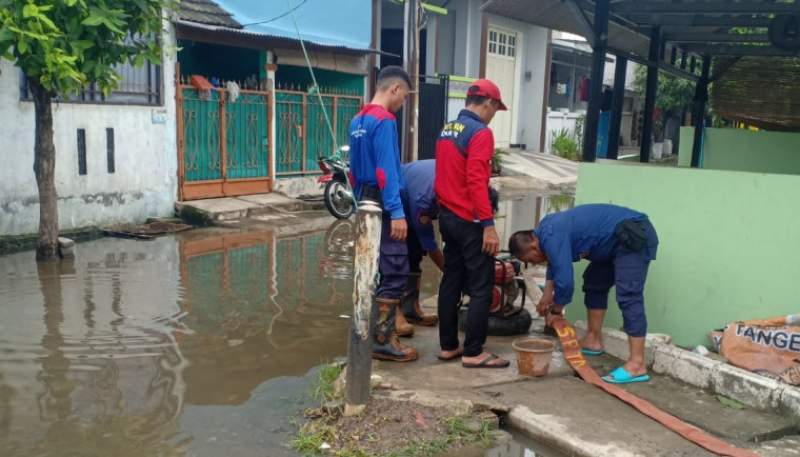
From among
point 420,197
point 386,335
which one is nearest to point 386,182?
point 420,197

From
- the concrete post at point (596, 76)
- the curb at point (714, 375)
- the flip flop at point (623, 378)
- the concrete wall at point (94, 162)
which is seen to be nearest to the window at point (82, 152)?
the concrete wall at point (94, 162)

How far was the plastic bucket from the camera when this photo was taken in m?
4.50

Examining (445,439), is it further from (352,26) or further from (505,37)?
(505,37)

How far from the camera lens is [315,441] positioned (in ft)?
11.9

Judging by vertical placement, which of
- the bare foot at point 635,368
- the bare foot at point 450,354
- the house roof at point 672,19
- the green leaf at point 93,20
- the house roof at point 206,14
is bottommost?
the bare foot at point 450,354

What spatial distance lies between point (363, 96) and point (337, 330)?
32.7 feet

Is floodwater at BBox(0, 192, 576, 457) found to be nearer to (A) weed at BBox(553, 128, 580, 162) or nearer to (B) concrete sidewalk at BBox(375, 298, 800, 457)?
(B) concrete sidewalk at BBox(375, 298, 800, 457)

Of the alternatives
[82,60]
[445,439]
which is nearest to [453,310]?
[445,439]

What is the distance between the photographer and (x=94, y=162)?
945cm

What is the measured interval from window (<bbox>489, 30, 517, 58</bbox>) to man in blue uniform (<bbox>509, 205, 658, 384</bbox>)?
17026 mm

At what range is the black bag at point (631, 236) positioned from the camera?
450cm

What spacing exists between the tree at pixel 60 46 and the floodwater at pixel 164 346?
106 cm

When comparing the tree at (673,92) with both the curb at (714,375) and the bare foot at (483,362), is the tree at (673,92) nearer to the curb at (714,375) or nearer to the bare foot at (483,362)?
the curb at (714,375)

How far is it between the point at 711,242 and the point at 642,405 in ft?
4.47
